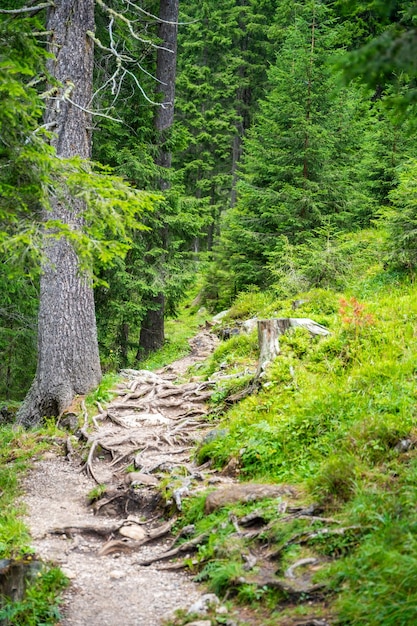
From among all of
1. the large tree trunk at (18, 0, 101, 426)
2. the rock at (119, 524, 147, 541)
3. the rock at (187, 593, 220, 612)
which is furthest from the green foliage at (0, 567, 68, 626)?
the large tree trunk at (18, 0, 101, 426)

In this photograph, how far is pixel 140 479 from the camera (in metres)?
6.42

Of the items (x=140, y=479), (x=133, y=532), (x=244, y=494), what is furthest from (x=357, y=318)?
(x=133, y=532)

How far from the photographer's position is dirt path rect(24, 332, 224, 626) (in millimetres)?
4367

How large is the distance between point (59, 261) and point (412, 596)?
7.58 meters

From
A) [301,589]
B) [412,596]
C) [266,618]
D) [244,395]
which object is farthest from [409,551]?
[244,395]

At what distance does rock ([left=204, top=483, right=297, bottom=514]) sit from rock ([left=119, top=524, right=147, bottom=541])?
820 mm

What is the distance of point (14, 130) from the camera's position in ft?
15.3

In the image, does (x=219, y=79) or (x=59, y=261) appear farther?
(x=219, y=79)

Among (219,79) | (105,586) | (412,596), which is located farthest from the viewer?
(219,79)

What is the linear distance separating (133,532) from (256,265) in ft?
34.0

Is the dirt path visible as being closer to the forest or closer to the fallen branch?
the forest

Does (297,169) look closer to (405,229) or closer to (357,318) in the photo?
(405,229)

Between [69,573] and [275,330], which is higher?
[275,330]

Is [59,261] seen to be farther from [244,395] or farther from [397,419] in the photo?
[397,419]
